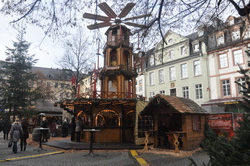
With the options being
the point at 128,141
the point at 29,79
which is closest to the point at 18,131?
the point at 128,141

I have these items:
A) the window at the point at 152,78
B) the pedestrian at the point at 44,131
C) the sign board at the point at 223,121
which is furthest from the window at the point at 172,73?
the pedestrian at the point at 44,131

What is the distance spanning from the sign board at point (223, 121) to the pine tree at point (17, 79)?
67.8ft

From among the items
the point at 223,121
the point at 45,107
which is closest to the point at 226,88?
the point at 223,121

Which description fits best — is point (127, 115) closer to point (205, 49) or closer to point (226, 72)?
point (226, 72)

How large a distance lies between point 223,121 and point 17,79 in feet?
72.9

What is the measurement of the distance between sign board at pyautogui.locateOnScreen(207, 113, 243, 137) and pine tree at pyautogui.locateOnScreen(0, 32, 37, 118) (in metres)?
20.7

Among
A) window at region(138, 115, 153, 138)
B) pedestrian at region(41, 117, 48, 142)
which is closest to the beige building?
window at region(138, 115, 153, 138)

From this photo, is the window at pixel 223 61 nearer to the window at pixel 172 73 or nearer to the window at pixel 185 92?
the window at pixel 185 92

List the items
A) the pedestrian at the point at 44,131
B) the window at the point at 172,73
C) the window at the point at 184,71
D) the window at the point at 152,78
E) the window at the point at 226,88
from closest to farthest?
1. the pedestrian at the point at 44,131
2. the window at the point at 226,88
3. the window at the point at 184,71
4. the window at the point at 172,73
5. the window at the point at 152,78

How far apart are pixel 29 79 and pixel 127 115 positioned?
1492 centimetres

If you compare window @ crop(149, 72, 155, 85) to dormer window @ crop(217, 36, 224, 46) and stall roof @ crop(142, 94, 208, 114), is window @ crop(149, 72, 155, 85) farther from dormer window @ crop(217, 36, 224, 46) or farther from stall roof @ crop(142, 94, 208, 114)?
stall roof @ crop(142, 94, 208, 114)

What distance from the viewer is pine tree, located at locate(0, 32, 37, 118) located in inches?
974

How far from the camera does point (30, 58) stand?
26.8m

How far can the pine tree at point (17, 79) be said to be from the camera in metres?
24.8
